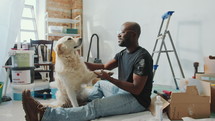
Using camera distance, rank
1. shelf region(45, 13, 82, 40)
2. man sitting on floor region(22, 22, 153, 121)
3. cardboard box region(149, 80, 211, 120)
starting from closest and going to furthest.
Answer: man sitting on floor region(22, 22, 153, 121), cardboard box region(149, 80, 211, 120), shelf region(45, 13, 82, 40)

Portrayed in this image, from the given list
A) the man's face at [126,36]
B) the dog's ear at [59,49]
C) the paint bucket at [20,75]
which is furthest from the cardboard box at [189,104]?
the paint bucket at [20,75]

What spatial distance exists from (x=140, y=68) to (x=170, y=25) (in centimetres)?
190

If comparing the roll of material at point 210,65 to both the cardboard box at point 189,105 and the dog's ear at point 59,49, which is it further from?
the dog's ear at point 59,49

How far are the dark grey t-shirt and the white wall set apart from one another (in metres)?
1.56

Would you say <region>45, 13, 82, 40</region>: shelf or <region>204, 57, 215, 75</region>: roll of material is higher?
<region>45, 13, 82, 40</region>: shelf

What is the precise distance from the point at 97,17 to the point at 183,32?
211 cm

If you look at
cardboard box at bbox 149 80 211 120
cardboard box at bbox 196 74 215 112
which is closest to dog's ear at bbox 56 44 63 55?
cardboard box at bbox 149 80 211 120

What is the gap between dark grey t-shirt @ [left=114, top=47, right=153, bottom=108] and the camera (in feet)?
4.58

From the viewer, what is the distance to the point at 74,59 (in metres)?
1.62

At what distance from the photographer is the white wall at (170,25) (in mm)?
2623

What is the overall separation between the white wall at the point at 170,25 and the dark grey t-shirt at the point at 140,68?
1.56 meters

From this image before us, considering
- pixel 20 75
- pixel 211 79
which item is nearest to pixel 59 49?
pixel 20 75

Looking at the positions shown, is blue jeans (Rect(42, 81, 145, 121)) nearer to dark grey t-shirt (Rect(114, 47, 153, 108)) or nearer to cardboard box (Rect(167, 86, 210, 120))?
dark grey t-shirt (Rect(114, 47, 153, 108))

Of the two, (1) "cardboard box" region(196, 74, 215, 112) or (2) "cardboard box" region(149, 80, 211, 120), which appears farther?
(1) "cardboard box" region(196, 74, 215, 112)
